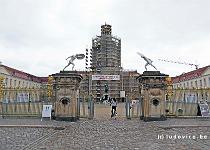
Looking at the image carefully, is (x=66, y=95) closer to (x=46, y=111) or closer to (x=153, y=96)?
(x=46, y=111)

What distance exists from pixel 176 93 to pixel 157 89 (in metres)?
2.15

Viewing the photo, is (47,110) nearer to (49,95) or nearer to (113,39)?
(49,95)

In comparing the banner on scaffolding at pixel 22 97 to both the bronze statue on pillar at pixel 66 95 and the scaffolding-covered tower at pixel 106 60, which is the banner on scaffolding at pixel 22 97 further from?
the scaffolding-covered tower at pixel 106 60

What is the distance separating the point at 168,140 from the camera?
11930 millimetres

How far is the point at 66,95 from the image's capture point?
67.5 ft

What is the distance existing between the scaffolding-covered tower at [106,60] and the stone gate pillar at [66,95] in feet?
220

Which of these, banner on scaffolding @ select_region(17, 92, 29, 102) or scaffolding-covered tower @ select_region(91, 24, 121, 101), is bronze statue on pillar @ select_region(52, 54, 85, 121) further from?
scaffolding-covered tower @ select_region(91, 24, 121, 101)

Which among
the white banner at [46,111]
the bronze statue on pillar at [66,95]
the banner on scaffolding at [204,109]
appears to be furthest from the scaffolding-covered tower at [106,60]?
the white banner at [46,111]

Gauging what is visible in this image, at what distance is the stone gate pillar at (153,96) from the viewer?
67.1 feet

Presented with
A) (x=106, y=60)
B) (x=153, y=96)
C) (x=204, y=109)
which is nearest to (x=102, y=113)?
(x=153, y=96)

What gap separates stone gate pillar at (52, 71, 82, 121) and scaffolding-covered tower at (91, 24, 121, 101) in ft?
220

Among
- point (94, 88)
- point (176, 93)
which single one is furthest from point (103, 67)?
point (176, 93)

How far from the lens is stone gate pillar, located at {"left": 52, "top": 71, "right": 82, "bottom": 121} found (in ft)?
66.7

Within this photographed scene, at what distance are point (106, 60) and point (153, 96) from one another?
76509 millimetres
